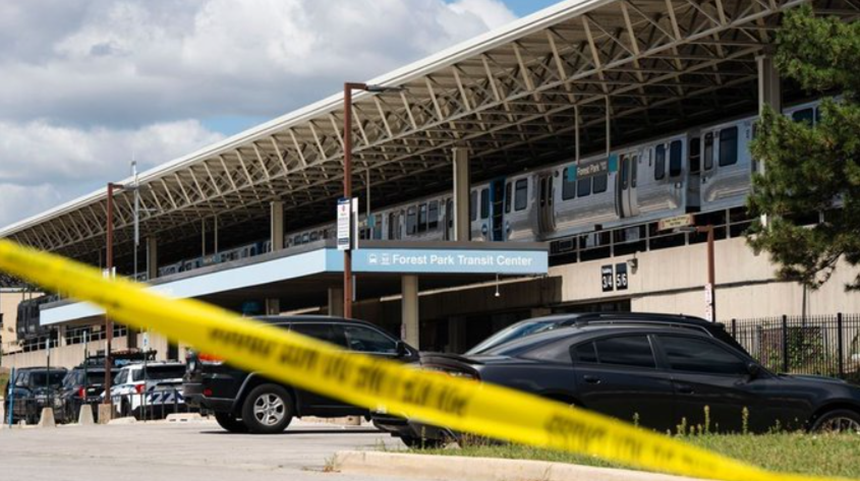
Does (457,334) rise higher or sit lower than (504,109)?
lower

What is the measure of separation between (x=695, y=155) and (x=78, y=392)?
58.1ft

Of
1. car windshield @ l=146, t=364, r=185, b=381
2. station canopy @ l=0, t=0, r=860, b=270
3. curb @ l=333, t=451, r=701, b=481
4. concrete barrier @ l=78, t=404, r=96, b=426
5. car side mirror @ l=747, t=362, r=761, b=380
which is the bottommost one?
concrete barrier @ l=78, t=404, r=96, b=426

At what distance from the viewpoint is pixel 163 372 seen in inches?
1484

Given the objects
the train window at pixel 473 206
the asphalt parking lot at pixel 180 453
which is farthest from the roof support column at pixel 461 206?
the asphalt parking lot at pixel 180 453

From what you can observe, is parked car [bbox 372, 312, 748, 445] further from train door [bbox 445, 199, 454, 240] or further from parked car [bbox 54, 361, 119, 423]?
train door [bbox 445, 199, 454, 240]

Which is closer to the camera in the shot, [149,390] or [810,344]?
[810,344]

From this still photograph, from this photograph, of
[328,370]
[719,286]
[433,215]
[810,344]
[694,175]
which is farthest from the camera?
[433,215]

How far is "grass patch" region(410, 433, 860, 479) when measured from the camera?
36.8 feet

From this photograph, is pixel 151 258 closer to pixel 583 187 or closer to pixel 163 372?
pixel 583 187

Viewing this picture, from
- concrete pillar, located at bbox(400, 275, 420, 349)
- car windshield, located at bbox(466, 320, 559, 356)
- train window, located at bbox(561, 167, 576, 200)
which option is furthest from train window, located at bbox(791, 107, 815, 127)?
car windshield, located at bbox(466, 320, 559, 356)

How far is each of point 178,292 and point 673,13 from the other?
83.5 feet

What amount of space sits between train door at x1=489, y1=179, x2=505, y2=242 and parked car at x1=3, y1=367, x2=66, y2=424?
15.2 metres

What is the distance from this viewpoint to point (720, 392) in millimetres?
15117

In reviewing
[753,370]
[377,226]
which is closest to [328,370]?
[753,370]
